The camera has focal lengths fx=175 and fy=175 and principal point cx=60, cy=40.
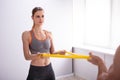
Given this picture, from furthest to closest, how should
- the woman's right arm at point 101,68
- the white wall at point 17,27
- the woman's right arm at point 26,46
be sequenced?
the white wall at point 17,27, the woman's right arm at point 26,46, the woman's right arm at point 101,68

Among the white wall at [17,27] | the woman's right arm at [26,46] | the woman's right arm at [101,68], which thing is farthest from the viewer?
the white wall at [17,27]

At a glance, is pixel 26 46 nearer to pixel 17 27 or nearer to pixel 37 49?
pixel 37 49

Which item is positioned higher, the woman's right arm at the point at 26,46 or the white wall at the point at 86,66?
the woman's right arm at the point at 26,46

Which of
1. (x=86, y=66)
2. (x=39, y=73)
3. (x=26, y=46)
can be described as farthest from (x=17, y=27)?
(x=86, y=66)

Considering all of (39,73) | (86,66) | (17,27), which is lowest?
(86,66)

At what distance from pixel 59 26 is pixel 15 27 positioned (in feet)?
3.14

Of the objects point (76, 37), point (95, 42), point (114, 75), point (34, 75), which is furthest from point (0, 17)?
point (114, 75)

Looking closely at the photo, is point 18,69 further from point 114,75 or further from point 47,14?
point 114,75

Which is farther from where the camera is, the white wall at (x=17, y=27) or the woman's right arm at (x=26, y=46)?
the white wall at (x=17, y=27)

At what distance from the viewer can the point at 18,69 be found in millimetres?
3283

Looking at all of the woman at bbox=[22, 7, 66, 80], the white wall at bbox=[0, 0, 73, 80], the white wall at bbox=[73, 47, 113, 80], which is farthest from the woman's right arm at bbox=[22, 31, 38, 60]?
the white wall at bbox=[73, 47, 113, 80]

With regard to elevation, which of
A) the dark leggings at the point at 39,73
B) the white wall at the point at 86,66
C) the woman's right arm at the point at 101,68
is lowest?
the white wall at the point at 86,66

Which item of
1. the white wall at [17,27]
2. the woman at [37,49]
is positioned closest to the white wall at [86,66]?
the white wall at [17,27]

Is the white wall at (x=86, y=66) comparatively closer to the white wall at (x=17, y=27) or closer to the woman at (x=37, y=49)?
the white wall at (x=17, y=27)
